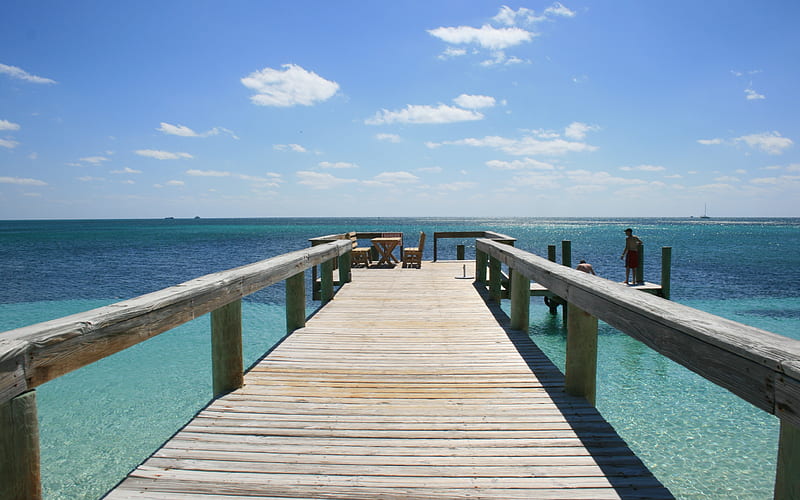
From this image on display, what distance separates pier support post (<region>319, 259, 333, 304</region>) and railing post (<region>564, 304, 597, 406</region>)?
4284 mm

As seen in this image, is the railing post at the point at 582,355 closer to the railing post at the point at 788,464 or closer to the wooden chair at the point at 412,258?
the railing post at the point at 788,464

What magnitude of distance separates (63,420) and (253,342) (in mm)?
4434

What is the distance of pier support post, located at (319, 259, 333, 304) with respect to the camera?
7078 millimetres

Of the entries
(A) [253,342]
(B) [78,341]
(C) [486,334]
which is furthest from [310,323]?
(A) [253,342]

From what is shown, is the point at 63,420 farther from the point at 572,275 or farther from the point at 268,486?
the point at 572,275

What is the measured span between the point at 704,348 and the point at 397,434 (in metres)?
1.83

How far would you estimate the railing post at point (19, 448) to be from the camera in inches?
64.1

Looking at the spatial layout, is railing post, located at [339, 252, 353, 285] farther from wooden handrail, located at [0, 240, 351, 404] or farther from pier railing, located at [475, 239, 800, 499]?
pier railing, located at [475, 239, 800, 499]

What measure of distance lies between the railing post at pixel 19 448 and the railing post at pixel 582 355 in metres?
3.27

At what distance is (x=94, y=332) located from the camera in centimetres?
198

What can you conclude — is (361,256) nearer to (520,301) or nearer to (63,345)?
(520,301)

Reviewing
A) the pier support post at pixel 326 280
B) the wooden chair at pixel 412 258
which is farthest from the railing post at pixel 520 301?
the wooden chair at pixel 412 258

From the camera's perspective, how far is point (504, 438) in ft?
9.29

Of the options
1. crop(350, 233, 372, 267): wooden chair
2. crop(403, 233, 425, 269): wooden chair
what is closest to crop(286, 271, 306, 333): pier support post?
crop(350, 233, 372, 267): wooden chair
